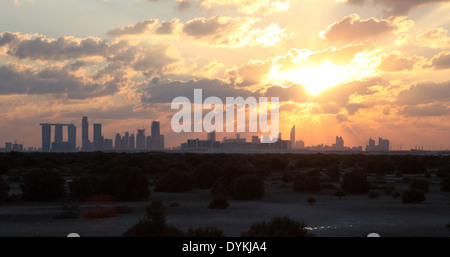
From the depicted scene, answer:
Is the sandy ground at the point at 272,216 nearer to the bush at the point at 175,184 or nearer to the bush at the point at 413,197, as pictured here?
the bush at the point at 413,197

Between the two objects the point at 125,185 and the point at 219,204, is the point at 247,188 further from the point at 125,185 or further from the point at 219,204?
the point at 125,185

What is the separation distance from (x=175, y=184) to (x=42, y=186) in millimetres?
11723

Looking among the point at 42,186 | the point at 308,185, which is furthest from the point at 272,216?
the point at 42,186

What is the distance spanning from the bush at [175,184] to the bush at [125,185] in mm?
5447

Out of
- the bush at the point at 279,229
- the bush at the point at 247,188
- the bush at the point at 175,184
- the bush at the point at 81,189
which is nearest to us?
the bush at the point at 279,229

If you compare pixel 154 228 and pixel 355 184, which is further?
pixel 355 184

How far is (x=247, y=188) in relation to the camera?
3412 cm

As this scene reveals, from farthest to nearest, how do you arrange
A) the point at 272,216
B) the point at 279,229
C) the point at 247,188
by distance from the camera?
the point at 247,188, the point at 272,216, the point at 279,229

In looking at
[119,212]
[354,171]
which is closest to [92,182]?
[119,212]

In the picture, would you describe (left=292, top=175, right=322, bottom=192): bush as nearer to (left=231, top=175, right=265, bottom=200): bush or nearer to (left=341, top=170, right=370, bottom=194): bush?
(left=341, top=170, right=370, bottom=194): bush

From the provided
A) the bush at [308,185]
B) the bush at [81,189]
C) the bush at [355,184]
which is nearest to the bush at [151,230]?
the bush at [81,189]

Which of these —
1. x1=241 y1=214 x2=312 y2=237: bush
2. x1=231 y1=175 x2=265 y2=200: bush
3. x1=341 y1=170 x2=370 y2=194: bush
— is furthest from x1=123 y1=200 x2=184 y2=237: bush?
x1=341 y1=170 x2=370 y2=194: bush

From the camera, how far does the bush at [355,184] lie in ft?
126
